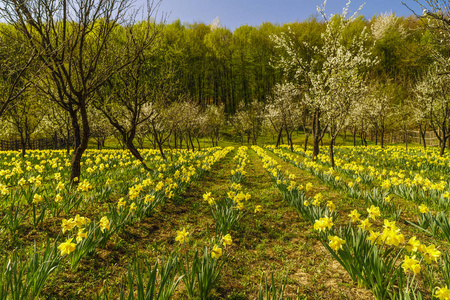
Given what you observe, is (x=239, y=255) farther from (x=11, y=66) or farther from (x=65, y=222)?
(x=11, y=66)

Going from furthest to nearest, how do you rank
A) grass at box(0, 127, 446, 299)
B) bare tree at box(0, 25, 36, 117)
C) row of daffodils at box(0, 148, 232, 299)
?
1. bare tree at box(0, 25, 36, 117)
2. grass at box(0, 127, 446, 299)
3. row of daffodils at box(0, 148, 232, 299)

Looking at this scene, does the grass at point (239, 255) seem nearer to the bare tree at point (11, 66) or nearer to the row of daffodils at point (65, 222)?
the row of daffodils at point (65, 222)

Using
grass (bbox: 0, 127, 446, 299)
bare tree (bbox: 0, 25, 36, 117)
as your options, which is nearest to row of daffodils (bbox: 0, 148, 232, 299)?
grass (bbox: 0, 127, 446, 299)

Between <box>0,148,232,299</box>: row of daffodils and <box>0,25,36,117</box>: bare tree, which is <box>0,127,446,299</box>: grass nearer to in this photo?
<box>0,148,232,299</box>: row of daffodils

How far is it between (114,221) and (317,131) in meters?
11.9

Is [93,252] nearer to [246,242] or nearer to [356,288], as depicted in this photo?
[246,242]

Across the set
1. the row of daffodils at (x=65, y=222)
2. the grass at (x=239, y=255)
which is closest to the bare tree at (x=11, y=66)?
the row of daffodils at (x=65, y=222)

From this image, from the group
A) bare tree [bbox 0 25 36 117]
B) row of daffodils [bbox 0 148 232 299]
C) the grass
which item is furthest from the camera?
bare tree [bbox 0 25 36 117]

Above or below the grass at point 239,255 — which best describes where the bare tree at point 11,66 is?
above

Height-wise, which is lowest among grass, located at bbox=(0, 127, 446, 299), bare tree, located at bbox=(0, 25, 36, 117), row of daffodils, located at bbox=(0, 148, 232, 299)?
grass, located at bbox=(0, 127, 446, 299)

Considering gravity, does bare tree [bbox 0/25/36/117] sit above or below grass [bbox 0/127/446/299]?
above

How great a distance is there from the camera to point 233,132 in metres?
39.8

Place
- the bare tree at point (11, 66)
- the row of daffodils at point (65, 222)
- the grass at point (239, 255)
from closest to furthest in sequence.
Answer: the row of daffodils at point (65, 222), the grass at point (239, 255), the bare tree at point (11, 66)

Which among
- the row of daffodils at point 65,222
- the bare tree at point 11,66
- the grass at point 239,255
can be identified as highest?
the bare tree at point 11,66
